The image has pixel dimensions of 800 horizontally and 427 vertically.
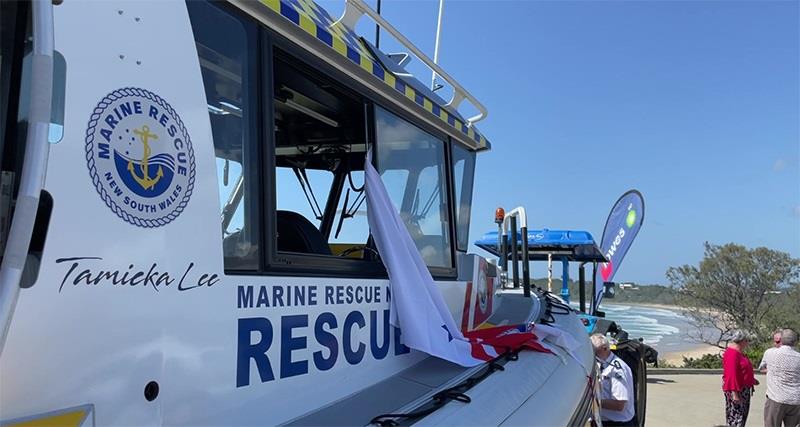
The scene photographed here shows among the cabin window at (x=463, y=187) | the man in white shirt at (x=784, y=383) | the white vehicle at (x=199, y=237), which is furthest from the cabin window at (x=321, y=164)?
the man in white shirt at (x=784, y=383)

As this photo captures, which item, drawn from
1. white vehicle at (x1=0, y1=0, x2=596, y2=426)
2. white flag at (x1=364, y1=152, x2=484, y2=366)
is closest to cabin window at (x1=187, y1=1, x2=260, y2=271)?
white vehicle at (x1=0, y1=0, x2=596, y2=426)

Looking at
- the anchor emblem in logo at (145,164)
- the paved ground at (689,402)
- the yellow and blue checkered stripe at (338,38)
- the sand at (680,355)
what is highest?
the yellow and blue checkered stripe at (338,38)

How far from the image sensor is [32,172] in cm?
105

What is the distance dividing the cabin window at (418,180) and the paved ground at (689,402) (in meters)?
7.09

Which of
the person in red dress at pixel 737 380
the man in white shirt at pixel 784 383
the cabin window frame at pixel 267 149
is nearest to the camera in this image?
the cabin window frame at pixel 267 149

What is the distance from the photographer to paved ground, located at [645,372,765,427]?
9000 mm

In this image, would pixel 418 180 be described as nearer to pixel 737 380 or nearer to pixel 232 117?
pixel 232 117

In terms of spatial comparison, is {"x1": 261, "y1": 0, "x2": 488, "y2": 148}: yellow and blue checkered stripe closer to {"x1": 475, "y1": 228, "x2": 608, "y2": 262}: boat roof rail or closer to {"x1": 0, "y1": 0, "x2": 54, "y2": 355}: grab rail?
{"x1": 0, "y1": 0, "x2": 54, "y2": 355}: grab rail

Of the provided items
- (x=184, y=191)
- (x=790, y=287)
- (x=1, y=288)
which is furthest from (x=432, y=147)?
(x=790, y=287)

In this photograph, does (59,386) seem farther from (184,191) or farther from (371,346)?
(371,346)

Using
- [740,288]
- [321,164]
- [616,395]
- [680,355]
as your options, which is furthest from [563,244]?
[680,355]

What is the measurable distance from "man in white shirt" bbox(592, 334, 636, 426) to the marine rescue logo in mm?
4695

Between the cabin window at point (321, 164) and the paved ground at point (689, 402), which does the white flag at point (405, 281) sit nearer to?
the cabin window at point (321, 164)

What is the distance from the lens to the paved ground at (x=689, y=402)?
9000 mm
